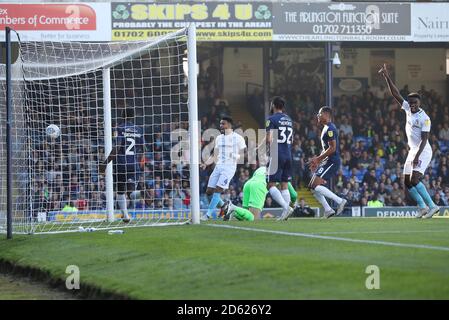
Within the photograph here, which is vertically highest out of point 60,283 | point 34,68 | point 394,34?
point 394,34

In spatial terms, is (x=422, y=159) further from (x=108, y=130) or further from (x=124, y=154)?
(x=108, y=130)

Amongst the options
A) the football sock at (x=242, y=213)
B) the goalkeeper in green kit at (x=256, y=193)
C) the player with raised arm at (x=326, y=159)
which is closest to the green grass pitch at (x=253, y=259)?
the player with raised arm at (x=326, y=159)

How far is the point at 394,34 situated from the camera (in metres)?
31.0

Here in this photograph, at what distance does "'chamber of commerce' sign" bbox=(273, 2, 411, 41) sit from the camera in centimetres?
3045

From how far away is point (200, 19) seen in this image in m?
29.7

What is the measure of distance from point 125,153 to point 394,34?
16893mm

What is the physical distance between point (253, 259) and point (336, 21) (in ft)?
73.7

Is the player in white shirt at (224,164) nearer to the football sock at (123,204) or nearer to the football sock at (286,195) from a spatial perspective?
the football sock at (286,195)

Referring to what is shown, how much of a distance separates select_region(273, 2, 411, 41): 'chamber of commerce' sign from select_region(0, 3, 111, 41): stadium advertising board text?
18.0ft

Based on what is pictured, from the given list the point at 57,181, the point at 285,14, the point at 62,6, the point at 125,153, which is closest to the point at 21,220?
the point at 125,153

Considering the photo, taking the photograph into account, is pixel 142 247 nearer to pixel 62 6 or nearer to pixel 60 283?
pixel 60 283

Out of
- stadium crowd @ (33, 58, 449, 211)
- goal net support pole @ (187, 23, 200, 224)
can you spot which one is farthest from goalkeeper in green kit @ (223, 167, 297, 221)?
goal net support pole @ (187, 23, 200, 224)

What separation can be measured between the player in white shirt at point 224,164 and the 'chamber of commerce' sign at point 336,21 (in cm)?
1308
